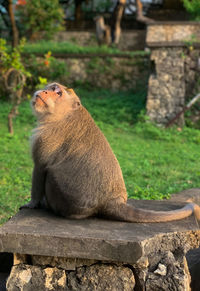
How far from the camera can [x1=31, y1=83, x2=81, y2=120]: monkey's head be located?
3.11 metres

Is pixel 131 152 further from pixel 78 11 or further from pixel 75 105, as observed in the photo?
pixel 78 11

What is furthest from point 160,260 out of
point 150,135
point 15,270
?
point 150,135

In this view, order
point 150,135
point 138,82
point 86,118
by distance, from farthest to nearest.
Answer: point 138,82 → point 150,135 → point 86,118

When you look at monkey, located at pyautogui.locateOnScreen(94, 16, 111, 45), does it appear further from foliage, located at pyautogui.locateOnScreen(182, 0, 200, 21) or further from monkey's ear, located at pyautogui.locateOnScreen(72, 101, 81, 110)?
monkey's ear, located at pyautogui.locateOnScreen(72, 101, 81, 110)

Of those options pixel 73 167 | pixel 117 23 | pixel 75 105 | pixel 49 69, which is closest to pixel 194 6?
pixel 117 23

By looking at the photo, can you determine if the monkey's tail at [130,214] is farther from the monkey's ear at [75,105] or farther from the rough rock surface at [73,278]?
the monkey's ear at [75,105]

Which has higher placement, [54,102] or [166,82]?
[54,102]

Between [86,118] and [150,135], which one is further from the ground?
[86,118]

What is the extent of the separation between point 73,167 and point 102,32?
14.0m

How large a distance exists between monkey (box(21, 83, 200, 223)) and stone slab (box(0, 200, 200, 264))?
0.09 m

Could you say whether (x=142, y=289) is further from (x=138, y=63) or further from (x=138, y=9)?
(x=138, y=9)

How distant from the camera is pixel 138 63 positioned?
13.7 m

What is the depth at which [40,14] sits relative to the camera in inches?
622

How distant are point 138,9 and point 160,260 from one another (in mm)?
14398
